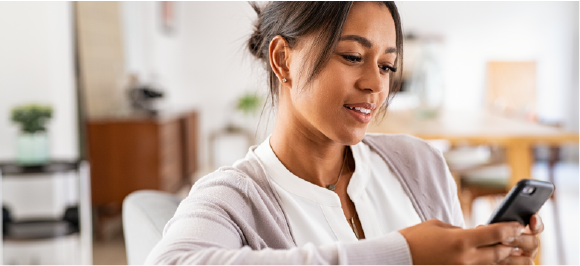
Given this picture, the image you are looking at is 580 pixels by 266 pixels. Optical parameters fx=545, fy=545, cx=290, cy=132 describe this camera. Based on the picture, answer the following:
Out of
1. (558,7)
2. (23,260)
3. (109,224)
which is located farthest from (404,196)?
(558,7)

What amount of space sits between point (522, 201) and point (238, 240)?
39 cm

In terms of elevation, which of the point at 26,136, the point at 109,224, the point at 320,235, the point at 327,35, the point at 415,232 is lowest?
the point at 109,224

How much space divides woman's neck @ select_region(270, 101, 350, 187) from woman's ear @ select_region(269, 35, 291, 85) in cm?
8

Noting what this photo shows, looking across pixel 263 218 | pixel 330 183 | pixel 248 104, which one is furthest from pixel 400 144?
pixel 248 104

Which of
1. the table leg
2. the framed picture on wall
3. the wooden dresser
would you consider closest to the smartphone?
the table leg

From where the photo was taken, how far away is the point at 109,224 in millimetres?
4324

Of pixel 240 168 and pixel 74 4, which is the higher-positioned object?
pixel 74 4

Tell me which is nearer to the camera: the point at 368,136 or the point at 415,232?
the point at 415,232

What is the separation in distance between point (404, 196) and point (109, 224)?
146 inches

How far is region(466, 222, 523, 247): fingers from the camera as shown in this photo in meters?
0.63

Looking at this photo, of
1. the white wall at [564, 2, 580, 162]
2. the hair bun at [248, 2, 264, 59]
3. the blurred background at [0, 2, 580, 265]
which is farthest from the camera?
the white wall at [564, 2, 580, 162]

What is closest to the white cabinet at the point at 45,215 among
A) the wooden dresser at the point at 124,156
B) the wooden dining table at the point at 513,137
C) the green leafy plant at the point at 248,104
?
the wooden dresser at the point at 124,156

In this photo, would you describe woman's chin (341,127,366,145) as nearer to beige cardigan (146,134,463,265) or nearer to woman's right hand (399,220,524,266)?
beige cardigan (146,134,463,265)

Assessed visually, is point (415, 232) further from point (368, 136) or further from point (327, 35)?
point (368, 136)
